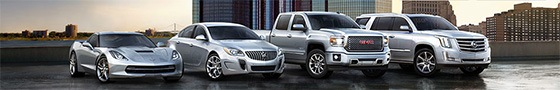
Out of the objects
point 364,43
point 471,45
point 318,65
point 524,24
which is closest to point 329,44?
point 318,65

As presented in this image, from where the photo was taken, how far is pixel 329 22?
50.5 ft

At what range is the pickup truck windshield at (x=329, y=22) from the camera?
15.2 m

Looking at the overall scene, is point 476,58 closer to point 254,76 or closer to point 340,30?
point 340,30

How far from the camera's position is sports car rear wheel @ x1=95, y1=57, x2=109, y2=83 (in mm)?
12602

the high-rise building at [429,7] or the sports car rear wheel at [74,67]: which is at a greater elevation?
the high-rise building at [429,7]

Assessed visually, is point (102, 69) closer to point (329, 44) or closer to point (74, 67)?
point (74, 67)

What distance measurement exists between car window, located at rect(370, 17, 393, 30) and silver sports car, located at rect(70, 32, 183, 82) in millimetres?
5981

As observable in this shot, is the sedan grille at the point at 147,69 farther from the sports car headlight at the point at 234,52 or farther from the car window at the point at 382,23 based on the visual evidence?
the car window at the point at 382,23

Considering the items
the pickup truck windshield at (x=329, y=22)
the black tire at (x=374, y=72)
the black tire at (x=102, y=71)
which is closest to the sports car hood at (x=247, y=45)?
the pickup truck windshield at (x=329, y=22)

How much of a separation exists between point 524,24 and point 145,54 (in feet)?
439

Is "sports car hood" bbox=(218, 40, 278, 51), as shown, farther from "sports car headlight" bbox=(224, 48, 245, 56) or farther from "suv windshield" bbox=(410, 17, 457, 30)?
"suv windshield" bbox=(410, 17, 457, 30)

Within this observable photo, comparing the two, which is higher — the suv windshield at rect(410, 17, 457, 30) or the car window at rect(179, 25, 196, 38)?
the suv windshield at rect(410, 17, 457, 30)

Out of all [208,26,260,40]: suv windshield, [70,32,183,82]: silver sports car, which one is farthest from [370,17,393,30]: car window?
[70,32,183,82]: silver sports car

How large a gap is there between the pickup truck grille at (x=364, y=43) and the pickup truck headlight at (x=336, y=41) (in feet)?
0.48
